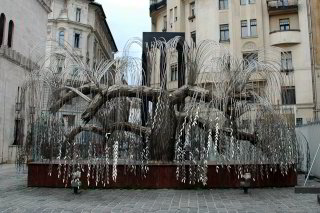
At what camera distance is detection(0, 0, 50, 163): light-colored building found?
886 inches

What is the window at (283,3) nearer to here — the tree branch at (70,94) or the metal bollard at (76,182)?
the tree branch at (70,94)

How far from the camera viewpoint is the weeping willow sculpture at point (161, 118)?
11125 millimetres

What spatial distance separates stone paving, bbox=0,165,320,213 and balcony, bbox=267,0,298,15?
2335 centimetres

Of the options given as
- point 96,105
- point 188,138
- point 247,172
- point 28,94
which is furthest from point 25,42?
point 247,172

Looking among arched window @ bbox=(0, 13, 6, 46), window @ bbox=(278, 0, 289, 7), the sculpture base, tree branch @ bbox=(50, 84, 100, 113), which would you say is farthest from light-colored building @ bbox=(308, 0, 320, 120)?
arched window @ bbox=(0, 13, 6, 46)

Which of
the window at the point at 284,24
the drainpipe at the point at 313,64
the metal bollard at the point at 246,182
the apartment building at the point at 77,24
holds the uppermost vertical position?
the apartment building at the point at 77,24

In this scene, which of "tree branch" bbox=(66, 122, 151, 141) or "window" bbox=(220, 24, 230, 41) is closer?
"tree branch" bbox=(66, 122, 151, 141)

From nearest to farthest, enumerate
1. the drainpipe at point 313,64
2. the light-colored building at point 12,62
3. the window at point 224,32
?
the light-colored building at point 12,62 < the drainpipe at point 313,64 < the window at point 224,32

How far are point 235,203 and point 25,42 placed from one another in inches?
902

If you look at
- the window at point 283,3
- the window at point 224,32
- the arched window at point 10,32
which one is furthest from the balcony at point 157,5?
the arched window at point 10,32

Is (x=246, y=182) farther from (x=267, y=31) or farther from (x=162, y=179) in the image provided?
(x=267, y=31)

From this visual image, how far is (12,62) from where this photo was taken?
23828mm

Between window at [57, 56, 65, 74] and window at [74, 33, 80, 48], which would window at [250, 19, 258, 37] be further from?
window at [74, 33, 80, 48]

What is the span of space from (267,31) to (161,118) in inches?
905
